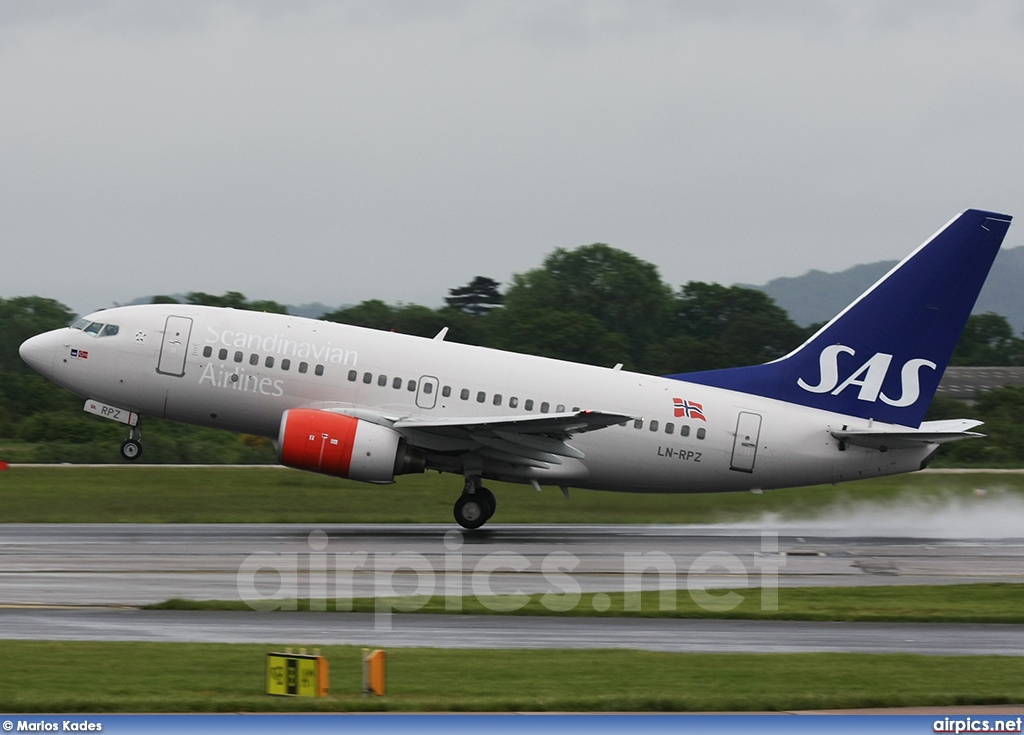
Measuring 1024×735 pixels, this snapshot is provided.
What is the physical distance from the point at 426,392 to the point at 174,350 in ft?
18.8

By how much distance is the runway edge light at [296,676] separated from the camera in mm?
12578

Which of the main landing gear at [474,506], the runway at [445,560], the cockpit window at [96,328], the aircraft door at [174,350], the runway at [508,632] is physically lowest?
the runway at [508,632]

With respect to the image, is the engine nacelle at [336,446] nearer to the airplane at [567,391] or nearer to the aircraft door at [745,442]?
the airplane at [567,391]

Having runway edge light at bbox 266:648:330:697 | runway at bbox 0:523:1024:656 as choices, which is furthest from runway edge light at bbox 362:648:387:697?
runway at bbox 0:523:1024:656

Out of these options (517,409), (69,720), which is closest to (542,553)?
(517,409)

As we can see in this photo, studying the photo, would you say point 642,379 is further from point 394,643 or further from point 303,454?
point 394,643

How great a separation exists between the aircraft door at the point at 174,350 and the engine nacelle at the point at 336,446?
10.4ft

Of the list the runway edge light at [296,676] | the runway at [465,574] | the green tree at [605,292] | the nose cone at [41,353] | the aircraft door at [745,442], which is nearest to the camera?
the runway edge light at [296,676]

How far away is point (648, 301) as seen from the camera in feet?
370

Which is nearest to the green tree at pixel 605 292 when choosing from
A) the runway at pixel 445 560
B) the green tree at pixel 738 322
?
the green tree at pixel 738 322

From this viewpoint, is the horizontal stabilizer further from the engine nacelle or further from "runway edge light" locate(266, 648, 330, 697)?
"runway edge light" locate(266, 648, 330, 697)

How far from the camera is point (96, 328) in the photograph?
30.0 meters

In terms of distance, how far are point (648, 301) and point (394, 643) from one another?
98.1 m

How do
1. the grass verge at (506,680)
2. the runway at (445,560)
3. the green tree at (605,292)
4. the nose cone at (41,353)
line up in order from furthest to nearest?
the green tree at (605,292) → the nose cone at (41,353) → the runway at (445,560) → the grass verge at (506,680)
